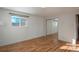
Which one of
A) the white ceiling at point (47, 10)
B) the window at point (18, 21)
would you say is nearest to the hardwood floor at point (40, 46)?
the window at point (18, 21)

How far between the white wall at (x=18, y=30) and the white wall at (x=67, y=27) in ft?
1.01

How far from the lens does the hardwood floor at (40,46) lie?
4.91 ft

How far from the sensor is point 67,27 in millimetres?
1567

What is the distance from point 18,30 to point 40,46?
43 cm

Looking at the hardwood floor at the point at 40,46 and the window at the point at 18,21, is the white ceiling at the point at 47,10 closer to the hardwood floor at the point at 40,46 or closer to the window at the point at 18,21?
the window at the point at 18,21

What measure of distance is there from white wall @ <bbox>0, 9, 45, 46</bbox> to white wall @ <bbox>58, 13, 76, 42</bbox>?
306 mm

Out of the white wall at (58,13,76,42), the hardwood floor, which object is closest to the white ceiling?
the white wall at (58,13,76,42)

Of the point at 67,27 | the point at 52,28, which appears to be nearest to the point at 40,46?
the point at 52,28

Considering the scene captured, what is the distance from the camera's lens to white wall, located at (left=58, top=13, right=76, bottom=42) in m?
1.50

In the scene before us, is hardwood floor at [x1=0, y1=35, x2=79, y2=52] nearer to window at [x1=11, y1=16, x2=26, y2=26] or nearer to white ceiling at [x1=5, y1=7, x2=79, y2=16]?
window at [x1=11, y1=16, x2=26, y2=26]

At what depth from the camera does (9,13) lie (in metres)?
1.49
